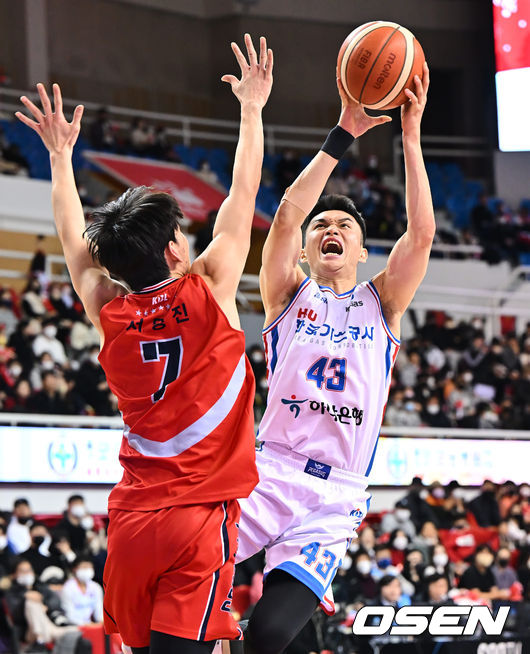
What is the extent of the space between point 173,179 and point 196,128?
358 cm

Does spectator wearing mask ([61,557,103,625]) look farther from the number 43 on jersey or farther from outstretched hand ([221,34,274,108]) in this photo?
outstretched hand ([221,34,274,108])

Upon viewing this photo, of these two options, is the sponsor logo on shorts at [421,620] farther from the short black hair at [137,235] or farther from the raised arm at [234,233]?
the short black hair at [137,235]

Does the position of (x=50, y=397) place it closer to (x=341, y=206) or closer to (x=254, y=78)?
(x=341, y=206)

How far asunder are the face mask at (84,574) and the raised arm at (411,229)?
5870 mm

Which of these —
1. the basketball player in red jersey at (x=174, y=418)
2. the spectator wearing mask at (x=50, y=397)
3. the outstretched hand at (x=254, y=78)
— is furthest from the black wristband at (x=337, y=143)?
the spectator wearing mask at (x=50, y=397)

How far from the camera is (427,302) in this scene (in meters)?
18.1

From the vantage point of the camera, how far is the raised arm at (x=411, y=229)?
14.4ft

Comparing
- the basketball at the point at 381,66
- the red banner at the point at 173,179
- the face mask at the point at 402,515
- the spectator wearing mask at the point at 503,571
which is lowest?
the spectator wearing mask at the point at 503,571

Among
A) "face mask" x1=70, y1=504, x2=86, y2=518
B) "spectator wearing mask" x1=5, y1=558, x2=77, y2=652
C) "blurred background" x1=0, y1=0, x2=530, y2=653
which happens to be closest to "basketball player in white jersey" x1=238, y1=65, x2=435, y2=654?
"blurred background" x1=0, y1=0, x2=530, y2=653

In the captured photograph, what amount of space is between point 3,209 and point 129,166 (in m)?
3.49

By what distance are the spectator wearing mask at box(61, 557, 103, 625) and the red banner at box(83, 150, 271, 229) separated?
904cm

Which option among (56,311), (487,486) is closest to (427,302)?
(487,486)

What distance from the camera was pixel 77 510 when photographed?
34.4 feet

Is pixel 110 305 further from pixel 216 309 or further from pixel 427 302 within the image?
pixel 427 302
